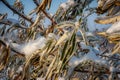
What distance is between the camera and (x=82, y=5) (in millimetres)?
1472

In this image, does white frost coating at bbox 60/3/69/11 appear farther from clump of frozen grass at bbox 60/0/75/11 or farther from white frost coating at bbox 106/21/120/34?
white frost coating at bbox 106/21/120/34

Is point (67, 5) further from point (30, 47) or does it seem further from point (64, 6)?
point (30, 47)

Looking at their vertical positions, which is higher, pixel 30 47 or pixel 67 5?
pixel 67 5

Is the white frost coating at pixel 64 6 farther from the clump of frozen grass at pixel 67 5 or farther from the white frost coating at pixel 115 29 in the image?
the white frost coating at pixel 115 29

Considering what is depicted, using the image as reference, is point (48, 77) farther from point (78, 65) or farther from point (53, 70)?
point (78, 65)

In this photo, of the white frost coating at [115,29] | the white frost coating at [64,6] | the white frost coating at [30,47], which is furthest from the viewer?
the white frost coating at [64,6]

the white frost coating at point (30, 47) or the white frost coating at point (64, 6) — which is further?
the white frost coating at point (64, 6)

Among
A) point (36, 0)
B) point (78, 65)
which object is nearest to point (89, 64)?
point (78, 65)

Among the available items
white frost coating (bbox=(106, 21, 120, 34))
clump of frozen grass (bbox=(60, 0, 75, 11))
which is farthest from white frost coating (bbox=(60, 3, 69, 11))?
white frost coating (bbox=(106, 21, 120, 34))

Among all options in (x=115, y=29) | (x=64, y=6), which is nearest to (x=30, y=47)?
(x=64, y=6)

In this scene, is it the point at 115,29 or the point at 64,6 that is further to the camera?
the point at 64,6

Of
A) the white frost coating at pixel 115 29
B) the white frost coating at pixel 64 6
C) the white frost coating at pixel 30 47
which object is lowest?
the white frost coating at pixel 30 47

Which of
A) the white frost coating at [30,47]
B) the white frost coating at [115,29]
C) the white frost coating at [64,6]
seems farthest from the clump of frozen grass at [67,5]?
the white frost coating at [115,29]

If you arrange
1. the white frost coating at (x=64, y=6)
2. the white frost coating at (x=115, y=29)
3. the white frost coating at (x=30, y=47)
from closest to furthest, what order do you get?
the white frost coating at (x=115, y=29)
the white frost coating at (x=30, y=47)
the white frost coating at (x=64, y=6)
